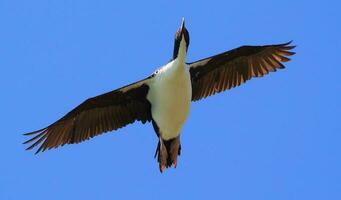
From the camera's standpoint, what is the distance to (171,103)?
42.8ft

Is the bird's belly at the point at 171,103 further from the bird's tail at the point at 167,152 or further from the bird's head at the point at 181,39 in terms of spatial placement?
the bird's head at the point at 181,39

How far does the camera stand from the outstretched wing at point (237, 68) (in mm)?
14172

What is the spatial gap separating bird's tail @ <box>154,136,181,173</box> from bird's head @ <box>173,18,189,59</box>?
158 cm

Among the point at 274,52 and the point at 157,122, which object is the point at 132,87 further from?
the point at 274,52

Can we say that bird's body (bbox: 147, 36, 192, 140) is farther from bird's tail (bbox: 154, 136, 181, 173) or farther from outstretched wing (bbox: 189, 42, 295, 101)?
outstretched wing (bbox: 189, 42, 295, 101)

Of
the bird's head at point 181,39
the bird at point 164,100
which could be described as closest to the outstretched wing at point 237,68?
the bird at point 164,100

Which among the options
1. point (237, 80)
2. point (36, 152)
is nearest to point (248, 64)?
point (237, 80)

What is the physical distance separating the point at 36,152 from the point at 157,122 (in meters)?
2.38

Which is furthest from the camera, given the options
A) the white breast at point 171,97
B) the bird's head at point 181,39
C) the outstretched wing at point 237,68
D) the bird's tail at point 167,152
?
the outstretched wing at point 237,68

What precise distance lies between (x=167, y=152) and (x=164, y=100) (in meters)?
1.03

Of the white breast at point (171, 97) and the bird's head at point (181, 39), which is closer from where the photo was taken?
the white breast at point (171, 97)

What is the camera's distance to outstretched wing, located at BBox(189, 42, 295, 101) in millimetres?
14172

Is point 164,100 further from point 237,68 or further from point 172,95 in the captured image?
point 237,68

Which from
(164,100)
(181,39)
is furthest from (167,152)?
(181,39)
